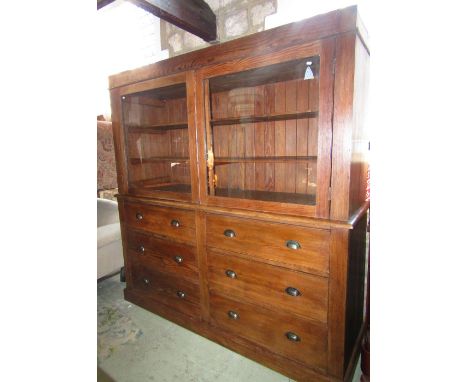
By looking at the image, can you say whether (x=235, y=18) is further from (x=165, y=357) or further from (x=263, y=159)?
(x=165, y=357)

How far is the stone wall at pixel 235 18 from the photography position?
1.72 meters

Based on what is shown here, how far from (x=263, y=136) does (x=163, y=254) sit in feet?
3.62

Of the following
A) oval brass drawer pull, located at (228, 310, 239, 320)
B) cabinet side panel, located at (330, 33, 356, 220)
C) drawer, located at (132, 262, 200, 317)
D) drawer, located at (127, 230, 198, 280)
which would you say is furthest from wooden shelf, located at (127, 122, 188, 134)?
oval brass drawer pull, located at (228, 310, 239, 320)

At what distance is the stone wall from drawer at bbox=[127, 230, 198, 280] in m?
1.57

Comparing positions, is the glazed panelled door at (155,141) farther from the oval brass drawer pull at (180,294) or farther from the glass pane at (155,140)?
the oval brass drawer pull at (180,294)

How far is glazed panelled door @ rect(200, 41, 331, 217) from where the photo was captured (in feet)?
4.57

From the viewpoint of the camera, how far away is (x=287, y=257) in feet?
4.28

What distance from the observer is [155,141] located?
2020mm

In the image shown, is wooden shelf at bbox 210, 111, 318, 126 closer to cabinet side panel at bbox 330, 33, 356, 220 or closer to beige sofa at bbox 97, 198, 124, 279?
cabinet side panel at bbox 330, 33, 356, 220

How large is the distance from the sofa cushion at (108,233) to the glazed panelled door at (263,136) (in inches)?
46.9

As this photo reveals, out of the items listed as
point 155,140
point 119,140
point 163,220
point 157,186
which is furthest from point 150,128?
point 163,220
